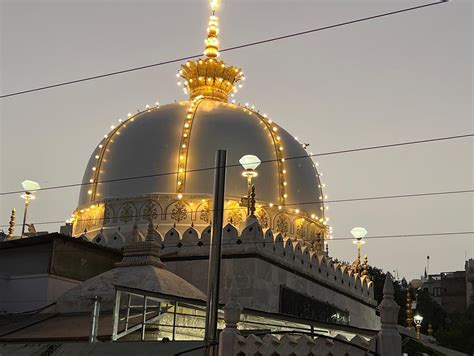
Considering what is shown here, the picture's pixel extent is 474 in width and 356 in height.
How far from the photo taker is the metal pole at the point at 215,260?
396 inches

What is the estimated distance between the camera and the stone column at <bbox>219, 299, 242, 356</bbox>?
8914 millimetres

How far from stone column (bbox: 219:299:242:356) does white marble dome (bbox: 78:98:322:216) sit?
11075mm

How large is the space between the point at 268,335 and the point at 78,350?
11.9 feet

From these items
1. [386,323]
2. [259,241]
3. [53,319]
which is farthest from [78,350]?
[259,241]

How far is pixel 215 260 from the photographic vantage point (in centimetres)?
1062

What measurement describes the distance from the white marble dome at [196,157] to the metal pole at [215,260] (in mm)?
8887

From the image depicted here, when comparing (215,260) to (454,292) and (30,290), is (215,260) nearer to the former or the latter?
(30,290)

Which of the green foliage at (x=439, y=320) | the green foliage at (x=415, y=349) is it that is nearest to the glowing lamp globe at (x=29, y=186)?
the green foliage at (x=415, y=349)

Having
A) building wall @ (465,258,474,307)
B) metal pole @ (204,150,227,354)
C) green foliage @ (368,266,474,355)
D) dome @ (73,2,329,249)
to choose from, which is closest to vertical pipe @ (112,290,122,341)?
metal pole @ (204,150,227,354)

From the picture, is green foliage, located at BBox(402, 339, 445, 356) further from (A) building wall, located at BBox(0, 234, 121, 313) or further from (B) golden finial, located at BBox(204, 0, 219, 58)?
(B) golden finial, located at BBox(204, 0, 219, 58)

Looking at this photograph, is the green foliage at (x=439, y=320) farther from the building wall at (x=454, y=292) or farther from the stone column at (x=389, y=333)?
the stone column at (x=389, y=333)

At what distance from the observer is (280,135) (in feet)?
75.4

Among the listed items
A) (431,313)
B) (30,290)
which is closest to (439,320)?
(431,313)

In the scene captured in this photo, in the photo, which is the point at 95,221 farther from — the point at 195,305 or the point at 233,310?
the point at 233,310
